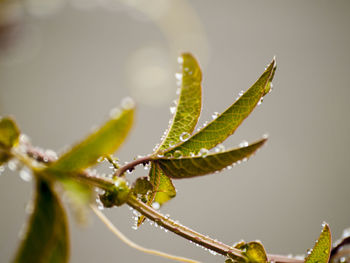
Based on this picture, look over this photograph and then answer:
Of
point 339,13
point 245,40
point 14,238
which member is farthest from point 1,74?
point 339,13

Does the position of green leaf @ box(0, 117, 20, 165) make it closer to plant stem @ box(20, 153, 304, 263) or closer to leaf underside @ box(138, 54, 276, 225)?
plant stem @ box(20, 153, 304, 263)

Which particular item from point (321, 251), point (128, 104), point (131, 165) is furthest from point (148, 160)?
point (321, 251)

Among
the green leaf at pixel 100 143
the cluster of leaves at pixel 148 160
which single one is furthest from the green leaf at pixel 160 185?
the green leaf at pixel 100 143

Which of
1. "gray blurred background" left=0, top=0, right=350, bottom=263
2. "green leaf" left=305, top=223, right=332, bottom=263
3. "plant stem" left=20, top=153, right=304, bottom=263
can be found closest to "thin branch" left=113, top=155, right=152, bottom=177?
"plant stem" left=20, top=153, right=304, bottom=263

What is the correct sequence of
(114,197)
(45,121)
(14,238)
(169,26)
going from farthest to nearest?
(45,121) < (14,238) < (169,26) < (114,197)

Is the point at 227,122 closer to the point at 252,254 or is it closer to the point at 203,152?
the point at 203,152

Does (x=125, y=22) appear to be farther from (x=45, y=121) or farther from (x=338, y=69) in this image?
(x=338, y=69)
